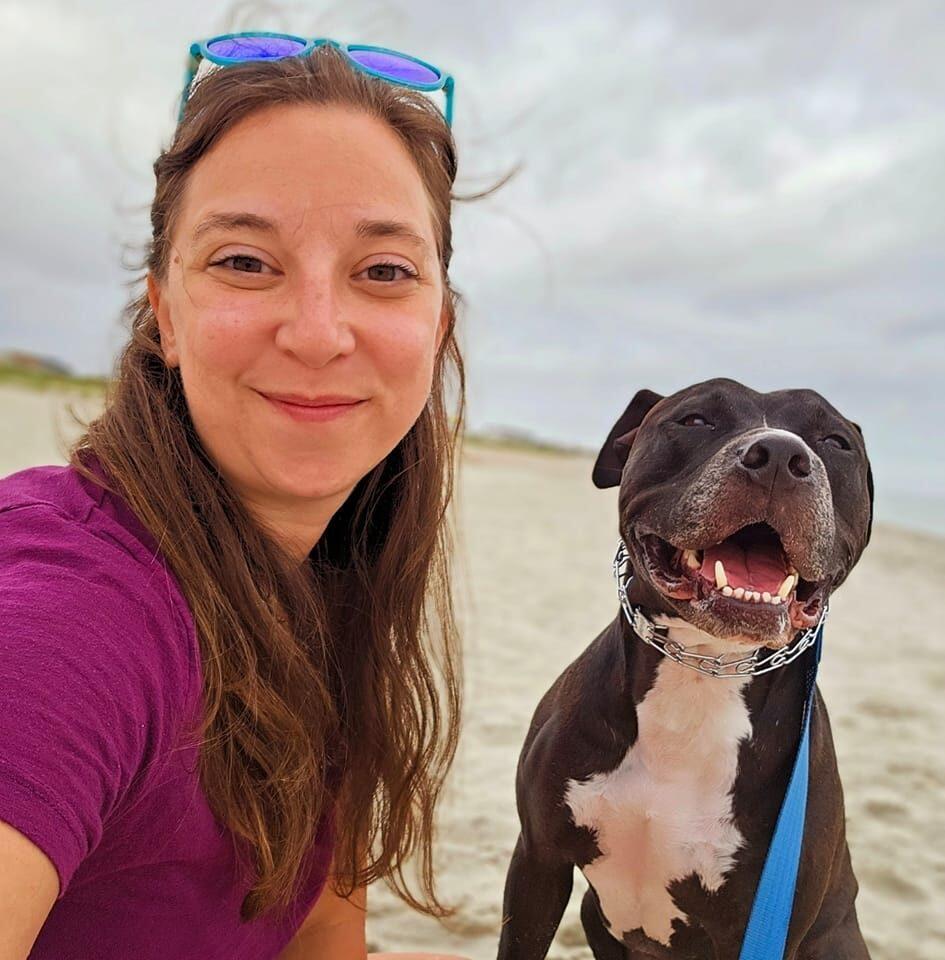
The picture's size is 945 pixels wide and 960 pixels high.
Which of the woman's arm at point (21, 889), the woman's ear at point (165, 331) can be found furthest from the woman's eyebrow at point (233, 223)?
the woman's arm at point (21, 889)

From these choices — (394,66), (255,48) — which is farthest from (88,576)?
(394,66)

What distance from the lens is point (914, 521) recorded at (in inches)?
1148

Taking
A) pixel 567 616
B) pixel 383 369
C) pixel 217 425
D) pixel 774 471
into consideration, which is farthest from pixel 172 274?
pixel 567 616

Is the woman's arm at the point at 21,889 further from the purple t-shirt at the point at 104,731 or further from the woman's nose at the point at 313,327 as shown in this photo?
the woman's nose at the point at 313,327

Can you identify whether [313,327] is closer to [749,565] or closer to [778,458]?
[778,458]

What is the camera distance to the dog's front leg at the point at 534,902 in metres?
2.65

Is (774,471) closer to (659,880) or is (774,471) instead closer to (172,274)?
(659,880)

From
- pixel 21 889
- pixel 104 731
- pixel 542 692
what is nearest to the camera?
pixel 21 889

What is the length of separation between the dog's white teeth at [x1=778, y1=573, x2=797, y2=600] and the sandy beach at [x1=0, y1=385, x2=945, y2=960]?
3.59ft

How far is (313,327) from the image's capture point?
1841mm

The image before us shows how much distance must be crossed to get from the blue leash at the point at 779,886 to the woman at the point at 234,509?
0.93 m

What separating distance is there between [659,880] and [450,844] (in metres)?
1.80

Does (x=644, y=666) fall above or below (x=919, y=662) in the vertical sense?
below

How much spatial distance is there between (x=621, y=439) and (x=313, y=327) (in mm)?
1307
